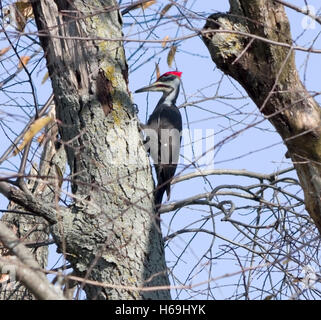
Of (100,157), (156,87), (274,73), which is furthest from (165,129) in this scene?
(274,73)

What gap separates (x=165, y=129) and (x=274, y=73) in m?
2.74

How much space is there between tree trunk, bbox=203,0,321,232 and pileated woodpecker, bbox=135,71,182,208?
1.87m

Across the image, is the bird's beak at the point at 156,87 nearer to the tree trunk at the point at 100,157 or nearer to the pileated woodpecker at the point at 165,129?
the pileated woodpecker at the point at 165,129

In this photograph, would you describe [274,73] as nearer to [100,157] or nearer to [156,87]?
[100,157]

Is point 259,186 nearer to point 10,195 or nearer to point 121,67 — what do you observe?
point 121,67

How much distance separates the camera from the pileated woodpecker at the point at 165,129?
230 inches

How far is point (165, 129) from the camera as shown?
626 centimetres

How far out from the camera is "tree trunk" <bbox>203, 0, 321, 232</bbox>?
355 centimetres

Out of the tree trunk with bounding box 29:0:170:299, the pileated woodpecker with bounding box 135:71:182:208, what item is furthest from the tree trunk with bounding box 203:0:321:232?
the pileated woodpecker with bounding box 135:71:182:208

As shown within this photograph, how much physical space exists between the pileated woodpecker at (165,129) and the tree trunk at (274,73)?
1869 millimetres

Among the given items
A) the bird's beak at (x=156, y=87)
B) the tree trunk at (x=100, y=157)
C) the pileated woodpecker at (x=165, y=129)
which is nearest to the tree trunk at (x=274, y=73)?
the tree trunk at (x=100, y=157)

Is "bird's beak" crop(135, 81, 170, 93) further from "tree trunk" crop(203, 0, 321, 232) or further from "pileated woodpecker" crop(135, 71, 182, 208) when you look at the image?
"tree trunk" crop(203, 0, 321, 232)

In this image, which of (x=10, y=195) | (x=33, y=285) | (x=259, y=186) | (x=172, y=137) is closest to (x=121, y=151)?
(x=10, y=195)
